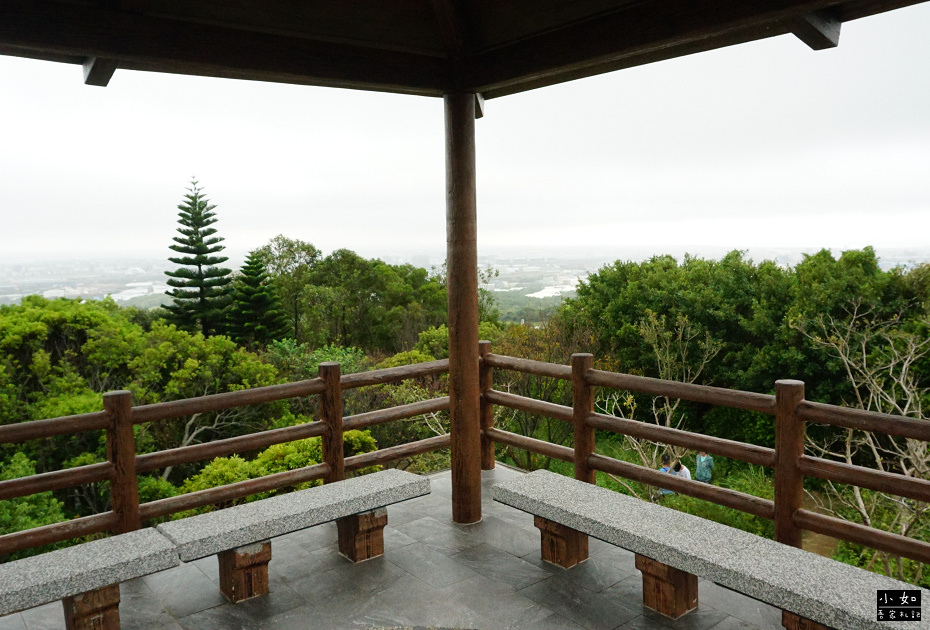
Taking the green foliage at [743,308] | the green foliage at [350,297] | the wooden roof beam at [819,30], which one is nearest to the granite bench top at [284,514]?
the wooden roof beam at [819,30]

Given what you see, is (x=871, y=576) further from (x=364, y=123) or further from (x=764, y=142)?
(x=364, y=123)

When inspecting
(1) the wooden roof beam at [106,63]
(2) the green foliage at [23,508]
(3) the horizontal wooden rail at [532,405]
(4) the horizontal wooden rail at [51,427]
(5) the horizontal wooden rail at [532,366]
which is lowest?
(2) the green foliage at [23,508]

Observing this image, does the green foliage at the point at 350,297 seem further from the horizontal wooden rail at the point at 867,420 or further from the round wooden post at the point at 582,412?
the horizontal wooden rail at the point at 867,420

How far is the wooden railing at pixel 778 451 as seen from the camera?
Result: 2.79 metres

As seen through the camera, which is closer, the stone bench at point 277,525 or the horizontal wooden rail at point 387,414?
the stone bench at point 277,525

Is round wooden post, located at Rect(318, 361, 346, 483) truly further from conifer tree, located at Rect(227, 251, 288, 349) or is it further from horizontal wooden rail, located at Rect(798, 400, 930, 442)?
conifer tree, located at Rect(227, 251, 288, 349)

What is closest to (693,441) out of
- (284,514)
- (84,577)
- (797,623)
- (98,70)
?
(797,623)

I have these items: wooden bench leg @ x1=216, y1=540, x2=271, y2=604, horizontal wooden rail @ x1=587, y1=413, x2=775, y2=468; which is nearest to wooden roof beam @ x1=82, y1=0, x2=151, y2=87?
wooden bench leg @ x1=216, y1=540, x2=271, y2=604

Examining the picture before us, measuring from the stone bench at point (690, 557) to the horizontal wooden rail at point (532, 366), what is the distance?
2.58ft

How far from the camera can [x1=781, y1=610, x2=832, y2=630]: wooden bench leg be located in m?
2.41

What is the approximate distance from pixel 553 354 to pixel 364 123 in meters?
32.5

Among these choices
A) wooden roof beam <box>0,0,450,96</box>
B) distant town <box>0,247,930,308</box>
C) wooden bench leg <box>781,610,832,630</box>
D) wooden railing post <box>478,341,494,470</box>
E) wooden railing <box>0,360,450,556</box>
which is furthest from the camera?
distant town <box>0,247,930,308</box>

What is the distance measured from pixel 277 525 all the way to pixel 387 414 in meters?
1.41

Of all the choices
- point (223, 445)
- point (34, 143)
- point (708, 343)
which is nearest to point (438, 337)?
point (708, 343)
